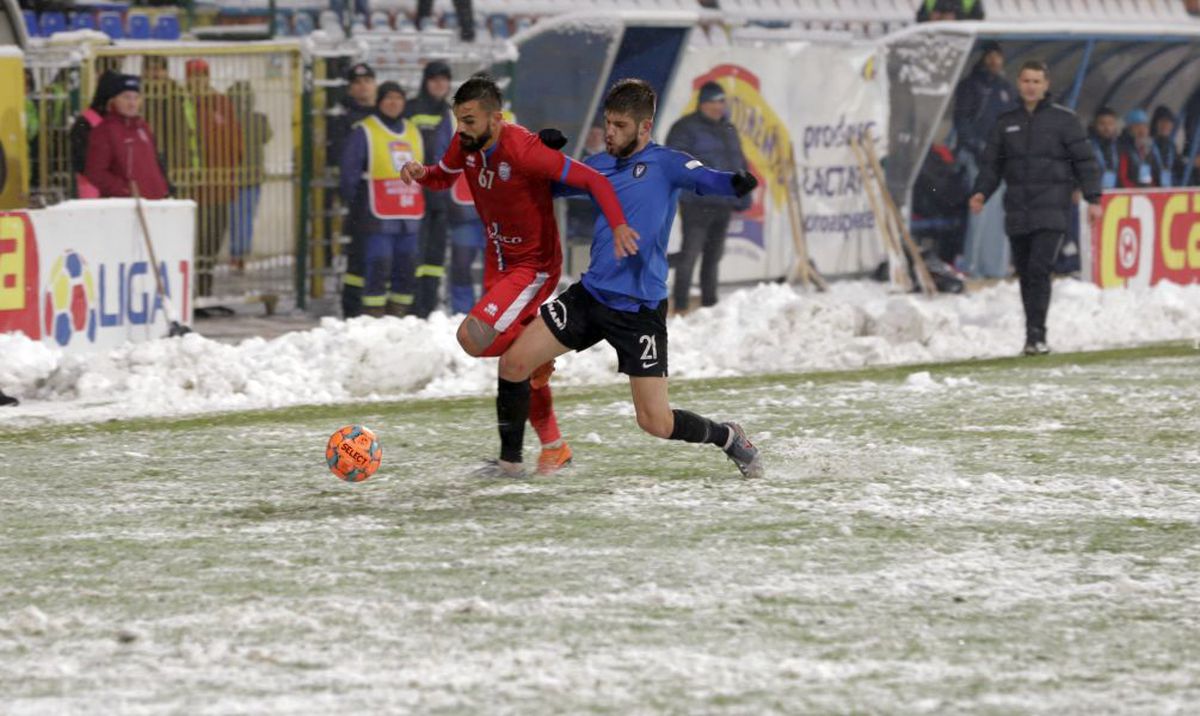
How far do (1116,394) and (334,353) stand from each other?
4420mm

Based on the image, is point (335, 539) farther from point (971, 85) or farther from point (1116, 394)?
point (971, 85)

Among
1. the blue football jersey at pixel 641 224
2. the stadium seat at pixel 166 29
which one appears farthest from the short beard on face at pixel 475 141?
the stadium seat at pixel 166 29

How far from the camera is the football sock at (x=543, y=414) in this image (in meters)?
8.16

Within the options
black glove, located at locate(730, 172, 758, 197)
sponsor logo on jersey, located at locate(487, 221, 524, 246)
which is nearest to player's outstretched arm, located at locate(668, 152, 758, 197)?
black glove, located at locate(730, 172, 758, 197)

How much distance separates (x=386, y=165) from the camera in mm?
14789

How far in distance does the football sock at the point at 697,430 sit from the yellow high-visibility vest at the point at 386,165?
7211 millimetres

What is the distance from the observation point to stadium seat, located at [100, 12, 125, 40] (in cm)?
1731

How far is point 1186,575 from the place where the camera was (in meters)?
6.38

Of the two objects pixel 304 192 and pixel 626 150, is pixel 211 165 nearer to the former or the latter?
pixel 304 192

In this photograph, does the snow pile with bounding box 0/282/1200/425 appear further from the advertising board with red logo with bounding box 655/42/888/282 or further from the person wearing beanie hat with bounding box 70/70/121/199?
the advertising board with red logo with bounding box 655/42/888/282

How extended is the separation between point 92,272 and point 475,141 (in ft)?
18.2

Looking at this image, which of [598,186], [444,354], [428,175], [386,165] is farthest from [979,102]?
[598,186]

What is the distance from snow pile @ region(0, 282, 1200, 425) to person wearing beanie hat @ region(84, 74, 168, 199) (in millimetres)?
2167

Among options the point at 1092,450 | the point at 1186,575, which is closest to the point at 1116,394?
the point at 1092,450
